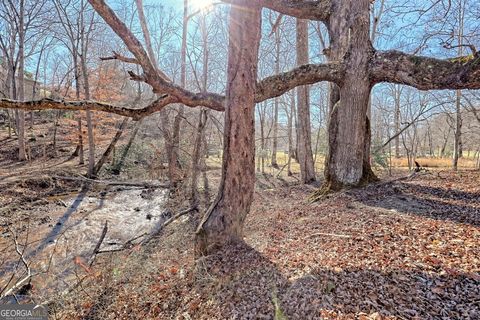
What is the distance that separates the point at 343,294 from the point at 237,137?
199 centimetres

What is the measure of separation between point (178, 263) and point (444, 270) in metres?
3.15

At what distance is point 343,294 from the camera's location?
2.15 meters

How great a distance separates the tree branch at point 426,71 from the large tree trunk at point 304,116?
367cm

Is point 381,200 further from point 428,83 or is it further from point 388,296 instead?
point 388,296

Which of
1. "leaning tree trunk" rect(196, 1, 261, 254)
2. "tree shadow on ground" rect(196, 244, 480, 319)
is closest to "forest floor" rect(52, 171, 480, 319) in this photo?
"tree shadow on ground" rect(196, 244, 480, 319)

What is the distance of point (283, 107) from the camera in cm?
1998

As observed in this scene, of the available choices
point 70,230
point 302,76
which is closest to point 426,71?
point 302,76

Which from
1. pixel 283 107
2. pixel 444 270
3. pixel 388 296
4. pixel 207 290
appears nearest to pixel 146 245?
pixel 207 290

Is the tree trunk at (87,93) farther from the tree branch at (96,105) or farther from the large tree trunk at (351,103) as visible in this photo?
the large tree trunk at (351,103)

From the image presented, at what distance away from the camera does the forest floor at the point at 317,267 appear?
6.81 feet

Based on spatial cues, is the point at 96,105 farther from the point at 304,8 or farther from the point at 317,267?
the point at 304,8

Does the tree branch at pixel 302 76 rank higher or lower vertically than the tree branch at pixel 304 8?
lower

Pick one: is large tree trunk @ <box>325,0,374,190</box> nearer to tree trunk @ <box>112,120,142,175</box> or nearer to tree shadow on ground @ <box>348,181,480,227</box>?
tree shadow on ground @ <box>348,181,480,227</box>

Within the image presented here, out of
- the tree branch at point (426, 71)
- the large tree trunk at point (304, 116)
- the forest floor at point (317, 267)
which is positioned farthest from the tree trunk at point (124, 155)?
the tree branch at point (426, 71)
